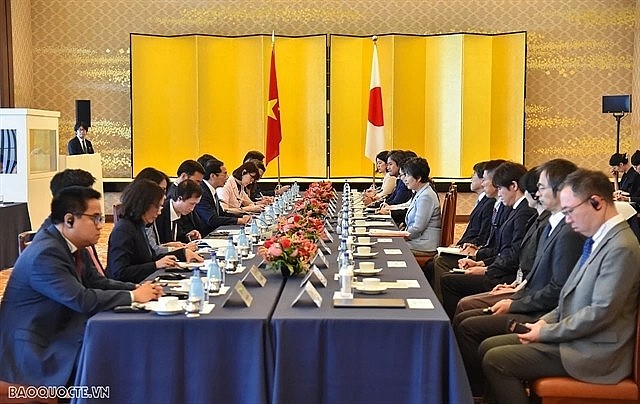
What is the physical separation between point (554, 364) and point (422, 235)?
3216 millimetres

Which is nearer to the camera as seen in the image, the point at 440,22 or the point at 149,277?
the point at 149,277

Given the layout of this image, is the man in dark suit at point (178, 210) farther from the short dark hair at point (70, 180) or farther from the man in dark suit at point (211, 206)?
the short dark hair at point (70, 180)

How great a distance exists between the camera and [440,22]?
492 inches

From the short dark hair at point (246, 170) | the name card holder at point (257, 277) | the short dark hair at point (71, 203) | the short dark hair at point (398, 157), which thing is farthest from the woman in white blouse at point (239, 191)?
the short dark hair at point (71, 203)

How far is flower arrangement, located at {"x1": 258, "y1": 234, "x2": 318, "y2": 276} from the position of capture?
3789mm

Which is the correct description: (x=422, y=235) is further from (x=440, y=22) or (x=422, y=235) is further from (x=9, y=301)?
(x=440, y=22)

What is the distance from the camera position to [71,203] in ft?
10.6

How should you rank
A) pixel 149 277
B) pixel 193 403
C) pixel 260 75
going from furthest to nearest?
pixel 260 75, pixel 149 277, pixel 193 403

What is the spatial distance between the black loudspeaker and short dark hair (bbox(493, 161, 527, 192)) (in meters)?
8.14

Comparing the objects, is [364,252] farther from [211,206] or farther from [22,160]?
[22,160]

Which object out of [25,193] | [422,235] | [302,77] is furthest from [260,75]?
[422,235]

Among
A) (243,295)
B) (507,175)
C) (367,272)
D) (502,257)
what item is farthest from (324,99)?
(243,295)

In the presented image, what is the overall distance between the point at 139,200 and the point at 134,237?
0.66 feet

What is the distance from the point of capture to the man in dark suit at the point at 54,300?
3.12 m
